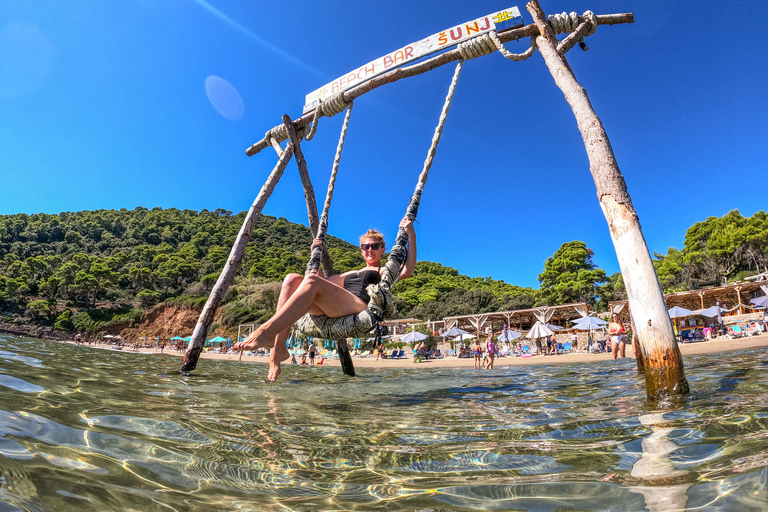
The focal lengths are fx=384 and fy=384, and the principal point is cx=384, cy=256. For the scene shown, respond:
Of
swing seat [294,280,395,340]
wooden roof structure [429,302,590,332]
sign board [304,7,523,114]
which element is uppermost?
sign board [304,7,523,114]

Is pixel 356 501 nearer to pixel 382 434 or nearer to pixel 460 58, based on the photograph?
pixel 382 434

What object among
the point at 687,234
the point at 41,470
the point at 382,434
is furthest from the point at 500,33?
the point at 687,234

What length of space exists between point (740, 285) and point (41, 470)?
3086 centimetres

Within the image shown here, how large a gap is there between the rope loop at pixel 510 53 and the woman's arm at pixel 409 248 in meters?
2.64

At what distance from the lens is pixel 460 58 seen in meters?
5.21

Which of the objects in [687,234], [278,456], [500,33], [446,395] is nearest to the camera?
[278,456]

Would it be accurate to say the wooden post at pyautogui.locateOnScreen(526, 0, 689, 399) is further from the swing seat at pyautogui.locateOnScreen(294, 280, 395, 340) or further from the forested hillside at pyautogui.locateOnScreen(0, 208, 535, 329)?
the forested hillside at pyautogui.locateOnScreen(0, 208, 535, 329)

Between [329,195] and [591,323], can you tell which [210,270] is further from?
[329,195]

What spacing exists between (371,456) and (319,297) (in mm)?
1668

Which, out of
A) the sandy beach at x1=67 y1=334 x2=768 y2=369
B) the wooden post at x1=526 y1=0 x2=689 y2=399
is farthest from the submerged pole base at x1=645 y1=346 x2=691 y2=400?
the sandy beach at x1=67 y1=334 x2=768 y2=369

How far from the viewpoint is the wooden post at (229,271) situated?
5156 millimetres

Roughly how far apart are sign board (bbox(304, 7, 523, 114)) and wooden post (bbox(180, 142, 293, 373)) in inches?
42.4

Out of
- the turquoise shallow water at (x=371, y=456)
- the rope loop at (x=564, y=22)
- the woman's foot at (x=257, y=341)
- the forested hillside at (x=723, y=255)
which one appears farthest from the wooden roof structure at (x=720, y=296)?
the woman's foot at (x=257, y=341)

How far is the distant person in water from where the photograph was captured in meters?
2.62
